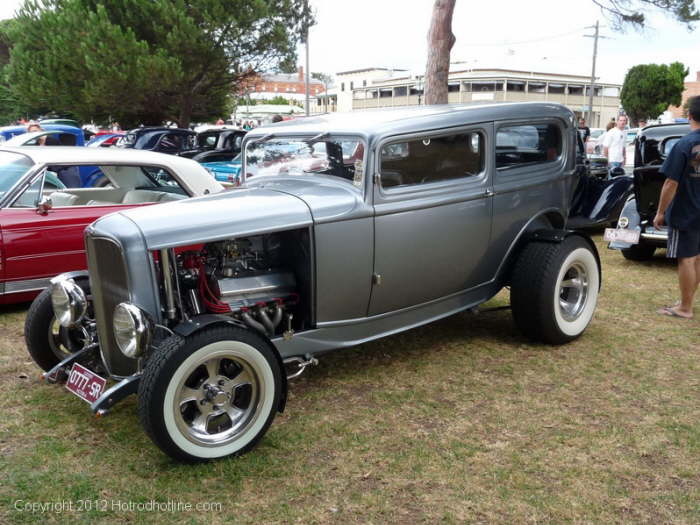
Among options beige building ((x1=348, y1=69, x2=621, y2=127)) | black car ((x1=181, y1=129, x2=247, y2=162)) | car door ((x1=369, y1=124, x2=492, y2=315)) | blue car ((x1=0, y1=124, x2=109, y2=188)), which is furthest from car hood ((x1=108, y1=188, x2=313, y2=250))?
beige building ((x1=348, y1=69, x2=621, y2=127))

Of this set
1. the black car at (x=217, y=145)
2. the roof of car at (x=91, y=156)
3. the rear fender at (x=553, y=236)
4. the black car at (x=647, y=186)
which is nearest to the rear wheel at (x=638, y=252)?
the black car at (x=647, y=186)

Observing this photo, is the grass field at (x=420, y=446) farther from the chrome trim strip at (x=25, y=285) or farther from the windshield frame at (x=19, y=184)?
the windshield frame at (x=19, y=184)

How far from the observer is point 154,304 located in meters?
3.11

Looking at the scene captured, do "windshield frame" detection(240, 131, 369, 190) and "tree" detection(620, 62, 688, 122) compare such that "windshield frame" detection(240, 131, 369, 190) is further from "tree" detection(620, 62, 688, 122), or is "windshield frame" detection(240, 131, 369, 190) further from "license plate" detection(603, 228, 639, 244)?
"tree" detection(620, 62, 688, 122)

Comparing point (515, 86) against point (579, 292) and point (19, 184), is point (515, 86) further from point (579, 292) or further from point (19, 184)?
point (19, 184)

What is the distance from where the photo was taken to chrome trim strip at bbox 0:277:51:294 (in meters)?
5.23

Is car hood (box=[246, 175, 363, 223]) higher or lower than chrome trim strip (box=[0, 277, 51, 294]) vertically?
higher

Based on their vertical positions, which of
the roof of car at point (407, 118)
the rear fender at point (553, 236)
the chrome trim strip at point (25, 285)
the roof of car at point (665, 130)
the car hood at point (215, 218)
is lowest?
the chrome trim strip at point (25, 285)

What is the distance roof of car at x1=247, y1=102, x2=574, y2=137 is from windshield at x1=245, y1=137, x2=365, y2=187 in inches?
3.1

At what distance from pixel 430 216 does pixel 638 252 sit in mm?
4732

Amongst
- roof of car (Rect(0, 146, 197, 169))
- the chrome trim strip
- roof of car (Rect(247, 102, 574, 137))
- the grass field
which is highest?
roof of car (Rect(247, 102, 574, 137))

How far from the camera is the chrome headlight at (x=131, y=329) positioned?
291 cm

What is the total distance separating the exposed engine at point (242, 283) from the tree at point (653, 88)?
54904 mm

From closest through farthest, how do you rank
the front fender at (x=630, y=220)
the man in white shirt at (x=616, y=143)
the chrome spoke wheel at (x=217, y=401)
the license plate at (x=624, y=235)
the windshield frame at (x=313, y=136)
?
the chrome spoke wheel at (x=217, y=401)
the windshield frame at (x=313, y=136)
the license plate at (x=624, y=235)
the front fender at (x=630, y=220)
the man in white shirt at (x=616, y=143)
